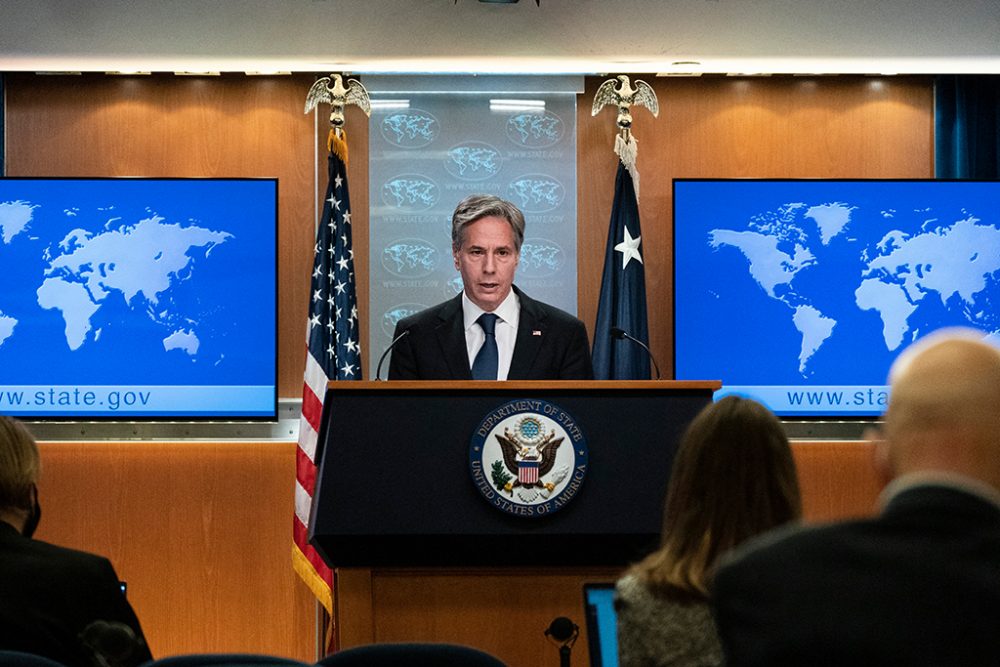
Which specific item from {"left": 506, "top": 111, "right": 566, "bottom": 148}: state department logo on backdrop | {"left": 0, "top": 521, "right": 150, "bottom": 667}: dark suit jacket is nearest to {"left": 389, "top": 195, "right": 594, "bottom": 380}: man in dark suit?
{"left": 506, "top": 111, "right": 566, "bottom": 148}: state department logo on backdrop

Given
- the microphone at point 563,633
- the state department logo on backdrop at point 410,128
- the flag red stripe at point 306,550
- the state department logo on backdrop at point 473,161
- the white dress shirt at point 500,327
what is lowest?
the flag red stripe at point 306,550

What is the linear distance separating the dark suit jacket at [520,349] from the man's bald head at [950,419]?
357 cm

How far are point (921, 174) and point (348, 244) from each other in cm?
328

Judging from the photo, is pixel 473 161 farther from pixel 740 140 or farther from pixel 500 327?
pixel 500 327

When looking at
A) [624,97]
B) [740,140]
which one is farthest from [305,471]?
[740,140]

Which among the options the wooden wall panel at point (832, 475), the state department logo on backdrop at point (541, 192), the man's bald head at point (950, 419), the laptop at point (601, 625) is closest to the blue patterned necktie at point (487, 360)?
the state department logo on backdrop at point (541, 192)

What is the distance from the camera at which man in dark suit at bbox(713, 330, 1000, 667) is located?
4.17 feet

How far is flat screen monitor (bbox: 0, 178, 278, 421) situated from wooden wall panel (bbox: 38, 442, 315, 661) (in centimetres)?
26

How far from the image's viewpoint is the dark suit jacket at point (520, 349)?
5047 mm

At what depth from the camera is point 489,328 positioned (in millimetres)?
5469

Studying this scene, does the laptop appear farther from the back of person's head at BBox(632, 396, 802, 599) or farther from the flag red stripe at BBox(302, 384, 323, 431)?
the flag red stripe at BBox(302, 384, 323, 431)

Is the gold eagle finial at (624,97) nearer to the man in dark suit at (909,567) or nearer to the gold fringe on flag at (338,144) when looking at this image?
the gold fringe on flag at (338,144)

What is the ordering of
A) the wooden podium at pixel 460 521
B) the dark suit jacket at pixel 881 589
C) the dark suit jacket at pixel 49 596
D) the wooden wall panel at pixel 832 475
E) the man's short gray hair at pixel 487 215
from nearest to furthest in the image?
the dark suit jacket at pixel 881 589, the dark suit jacket at pixel 49 596, the wooden podium at pixel 460 521, the man's short gray hair at pixel 487 215, the wooden wall panel at pixel 832 475

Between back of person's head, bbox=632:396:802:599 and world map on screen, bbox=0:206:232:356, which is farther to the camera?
world map on screen, bbox=0:206:232:356
